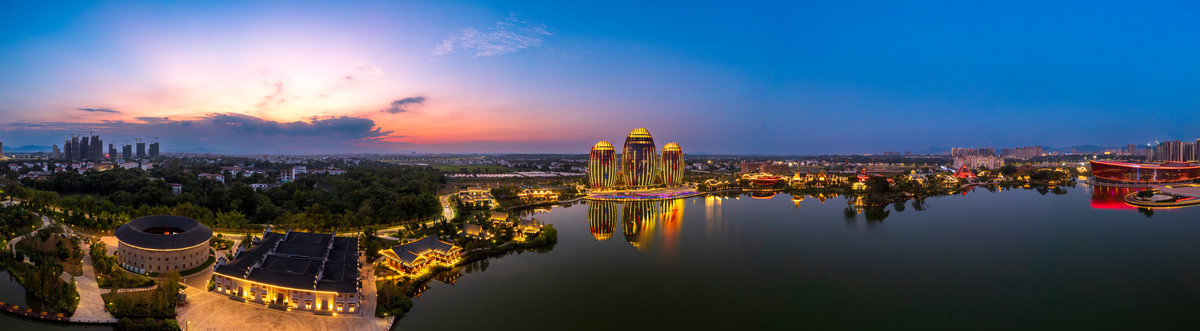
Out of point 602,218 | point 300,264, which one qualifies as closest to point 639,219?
point 602,218

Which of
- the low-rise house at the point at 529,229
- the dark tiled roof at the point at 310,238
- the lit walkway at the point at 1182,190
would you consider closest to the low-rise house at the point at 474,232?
the low-rise house at the point at 529,229

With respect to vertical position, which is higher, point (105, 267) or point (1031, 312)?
point (105, 267)

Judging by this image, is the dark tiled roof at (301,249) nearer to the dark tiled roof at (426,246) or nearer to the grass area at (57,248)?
the dark tiled roof at (426,246)

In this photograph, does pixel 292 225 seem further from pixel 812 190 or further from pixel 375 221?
pixel 812 190

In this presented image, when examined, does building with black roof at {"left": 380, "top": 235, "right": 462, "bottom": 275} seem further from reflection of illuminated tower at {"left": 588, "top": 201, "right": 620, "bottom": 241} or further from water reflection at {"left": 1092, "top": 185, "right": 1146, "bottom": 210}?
water reflection at {"left": 1092, "top": 185, "right": 1146, "bottom": 210}

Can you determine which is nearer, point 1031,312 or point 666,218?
point 1031,312

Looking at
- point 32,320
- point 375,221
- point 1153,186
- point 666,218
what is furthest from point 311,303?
point 1153,186

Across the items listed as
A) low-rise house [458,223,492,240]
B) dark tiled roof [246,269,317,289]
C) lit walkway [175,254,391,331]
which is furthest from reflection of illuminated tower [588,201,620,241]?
dark tiled roof [246,269,317,289]
